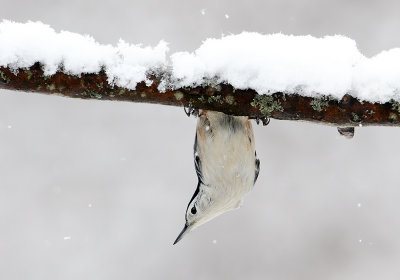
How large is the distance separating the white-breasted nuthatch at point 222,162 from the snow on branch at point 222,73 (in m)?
0.59

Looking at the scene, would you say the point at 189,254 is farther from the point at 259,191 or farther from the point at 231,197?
the point at 231,197

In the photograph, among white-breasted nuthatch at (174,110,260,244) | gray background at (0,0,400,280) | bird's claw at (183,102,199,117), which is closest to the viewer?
bird's claw at (183,102,199,117)

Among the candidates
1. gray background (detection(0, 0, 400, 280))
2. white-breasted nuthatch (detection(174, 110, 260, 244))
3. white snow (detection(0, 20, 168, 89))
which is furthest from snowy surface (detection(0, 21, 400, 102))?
gray background (detection(0, 0, 400, 280))

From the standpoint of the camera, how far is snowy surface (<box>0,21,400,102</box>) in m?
1.91

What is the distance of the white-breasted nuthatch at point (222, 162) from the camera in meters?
2.63

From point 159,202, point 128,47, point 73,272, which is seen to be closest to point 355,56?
point 128,47

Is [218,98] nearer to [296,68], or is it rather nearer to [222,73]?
[222,73]

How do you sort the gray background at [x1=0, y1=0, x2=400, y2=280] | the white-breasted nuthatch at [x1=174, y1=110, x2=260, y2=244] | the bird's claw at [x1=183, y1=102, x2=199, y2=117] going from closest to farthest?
the bird's claw at [x1=183, y1=102, x2=199, y2=117], the white-breasted nuthatch at [x1=174, y1=110, x2=260, y2=244], the gray background at [x1=0, y1=0, x2=400, y2=280]

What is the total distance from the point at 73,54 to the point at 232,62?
483 millimetres

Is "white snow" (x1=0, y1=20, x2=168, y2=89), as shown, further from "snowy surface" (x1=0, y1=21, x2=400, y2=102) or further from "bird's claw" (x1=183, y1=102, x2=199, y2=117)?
"bird's claw" (x1=183, y1=102, x2=199, y2=117)

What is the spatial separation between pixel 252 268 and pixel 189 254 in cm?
75

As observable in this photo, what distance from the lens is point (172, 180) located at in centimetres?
788

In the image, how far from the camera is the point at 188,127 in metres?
8.27

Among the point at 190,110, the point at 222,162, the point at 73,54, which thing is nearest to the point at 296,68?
the point at 190,110
